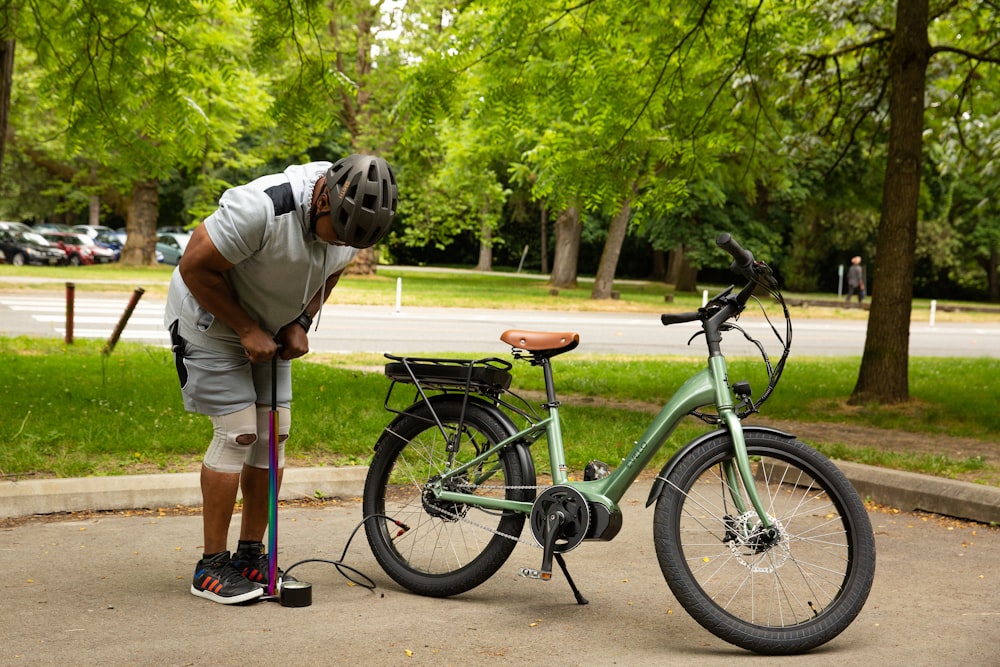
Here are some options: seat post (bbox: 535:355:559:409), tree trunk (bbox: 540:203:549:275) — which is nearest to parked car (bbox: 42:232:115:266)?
tree trunk (bbox: 540:203:549:275)

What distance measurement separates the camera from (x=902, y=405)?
10.8 m

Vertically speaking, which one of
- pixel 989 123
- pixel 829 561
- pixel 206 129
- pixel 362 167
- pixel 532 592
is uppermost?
pixel 989 123

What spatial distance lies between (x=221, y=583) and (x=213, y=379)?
791 mm

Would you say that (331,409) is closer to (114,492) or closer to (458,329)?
(114,492)

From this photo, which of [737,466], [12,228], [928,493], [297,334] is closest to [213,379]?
[297,334]

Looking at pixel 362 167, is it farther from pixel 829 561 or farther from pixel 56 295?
pixel 56 295

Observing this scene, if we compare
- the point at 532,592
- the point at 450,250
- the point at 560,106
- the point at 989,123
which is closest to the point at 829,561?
the point at 532,592

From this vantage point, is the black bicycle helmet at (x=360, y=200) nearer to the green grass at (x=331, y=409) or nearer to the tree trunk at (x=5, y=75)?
the green grass at (x=331, y=409)

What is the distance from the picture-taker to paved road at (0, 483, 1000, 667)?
382cm

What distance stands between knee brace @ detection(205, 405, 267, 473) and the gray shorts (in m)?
0.03

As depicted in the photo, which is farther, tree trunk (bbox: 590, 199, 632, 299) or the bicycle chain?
tree trunk (bbox: 590, 199, 632, 299)

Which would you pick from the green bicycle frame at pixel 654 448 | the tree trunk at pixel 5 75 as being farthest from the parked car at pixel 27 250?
the green bicycle frame at pixel 654 448

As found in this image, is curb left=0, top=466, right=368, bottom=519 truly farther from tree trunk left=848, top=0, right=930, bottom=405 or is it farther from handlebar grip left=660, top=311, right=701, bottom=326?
tree trunk left=848, top=0, right=930, bottom=405

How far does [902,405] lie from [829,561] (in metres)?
7.29
